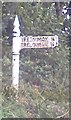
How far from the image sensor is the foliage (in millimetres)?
1894

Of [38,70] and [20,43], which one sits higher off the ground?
[20,43]

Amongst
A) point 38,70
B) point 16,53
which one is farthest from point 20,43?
point 38,70

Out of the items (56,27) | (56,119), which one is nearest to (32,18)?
(56,27)

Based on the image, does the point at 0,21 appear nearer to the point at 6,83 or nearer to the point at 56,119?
the point at 6,83

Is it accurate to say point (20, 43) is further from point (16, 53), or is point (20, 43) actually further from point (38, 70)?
point (38, 70)

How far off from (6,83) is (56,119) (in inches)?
22.0

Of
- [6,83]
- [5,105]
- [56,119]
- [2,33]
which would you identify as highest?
[2,33]

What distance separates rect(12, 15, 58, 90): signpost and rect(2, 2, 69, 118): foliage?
36 millimetres

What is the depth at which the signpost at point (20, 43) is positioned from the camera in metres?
1.89

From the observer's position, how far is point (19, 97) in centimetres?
190

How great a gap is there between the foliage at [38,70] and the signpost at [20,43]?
0.04 meters

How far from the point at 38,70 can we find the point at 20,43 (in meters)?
0.29

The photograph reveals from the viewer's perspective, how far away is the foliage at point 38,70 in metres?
1.89

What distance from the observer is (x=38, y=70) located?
1.91m
